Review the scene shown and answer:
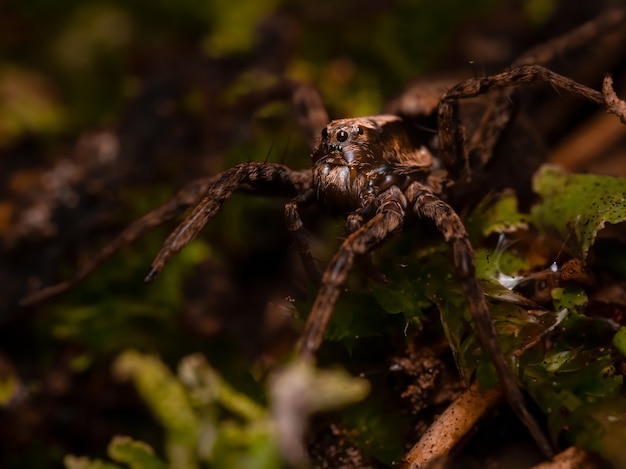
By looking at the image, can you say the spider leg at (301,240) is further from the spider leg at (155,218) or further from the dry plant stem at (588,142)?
the dry plant stem at (588,142)

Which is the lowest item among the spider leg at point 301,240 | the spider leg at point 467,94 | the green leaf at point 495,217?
the green leaf at point 495,217

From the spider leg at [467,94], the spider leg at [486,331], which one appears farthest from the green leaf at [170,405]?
the spider leg at [467,94]

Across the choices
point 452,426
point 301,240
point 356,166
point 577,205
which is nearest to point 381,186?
point 356,166

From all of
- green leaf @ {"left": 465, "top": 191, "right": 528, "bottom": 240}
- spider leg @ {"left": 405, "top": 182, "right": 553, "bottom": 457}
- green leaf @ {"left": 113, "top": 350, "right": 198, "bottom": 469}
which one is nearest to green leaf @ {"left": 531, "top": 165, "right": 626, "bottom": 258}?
green leaf @ {"left": 465, "top": 191, "right": 528, "bottom": 240}

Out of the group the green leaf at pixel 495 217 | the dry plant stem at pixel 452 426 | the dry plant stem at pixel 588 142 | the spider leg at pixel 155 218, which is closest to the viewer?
the dry plant stem at pixel 452 426

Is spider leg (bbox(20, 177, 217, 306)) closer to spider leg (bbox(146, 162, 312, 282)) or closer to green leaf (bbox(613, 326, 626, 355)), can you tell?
spider leg (bbox(146, 162, 312, 282))
